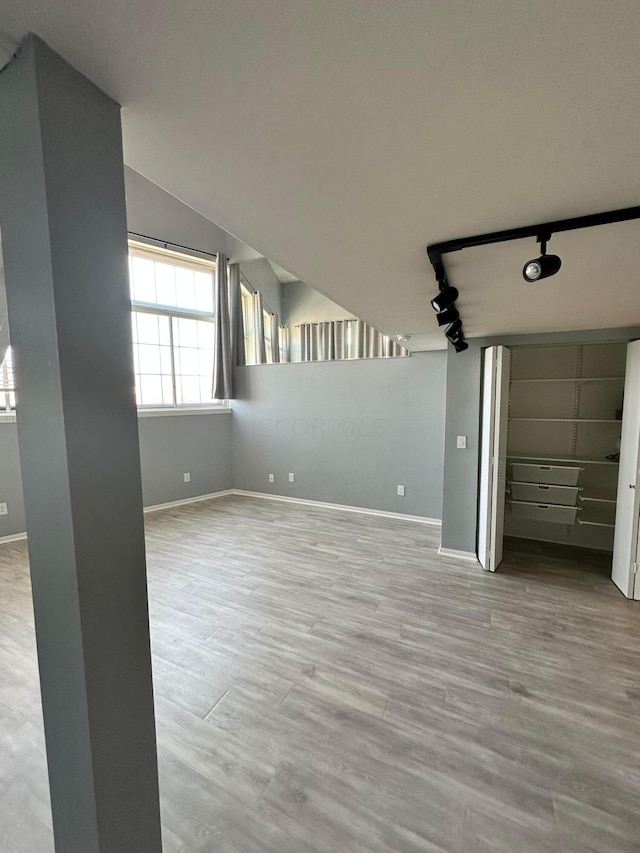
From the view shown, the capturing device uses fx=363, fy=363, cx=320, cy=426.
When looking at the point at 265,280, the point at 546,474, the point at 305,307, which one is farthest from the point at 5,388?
the point at 546,474

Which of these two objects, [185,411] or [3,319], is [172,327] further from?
[3,319]

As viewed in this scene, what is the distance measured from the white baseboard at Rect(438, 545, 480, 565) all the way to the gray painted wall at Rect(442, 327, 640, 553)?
0.03m

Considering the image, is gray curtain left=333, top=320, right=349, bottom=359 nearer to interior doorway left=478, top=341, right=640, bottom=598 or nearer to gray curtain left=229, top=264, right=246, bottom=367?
gray curtain left=229, top=264, right=246, bottom=367

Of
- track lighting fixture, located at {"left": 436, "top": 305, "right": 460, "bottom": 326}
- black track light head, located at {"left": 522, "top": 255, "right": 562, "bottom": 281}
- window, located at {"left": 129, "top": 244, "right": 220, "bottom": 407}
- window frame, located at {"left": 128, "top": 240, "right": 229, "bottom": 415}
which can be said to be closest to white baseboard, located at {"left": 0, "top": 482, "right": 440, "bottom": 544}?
window frame, located at {"left": 128, "top": 240, "right": 229, "bottom": 415}

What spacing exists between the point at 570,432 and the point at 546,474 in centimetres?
66

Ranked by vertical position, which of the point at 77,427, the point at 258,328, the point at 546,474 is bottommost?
the point at 546,474

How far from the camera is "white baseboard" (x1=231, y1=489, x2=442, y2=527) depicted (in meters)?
4.45

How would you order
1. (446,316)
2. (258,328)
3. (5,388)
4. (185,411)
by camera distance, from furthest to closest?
(258,328) → (185,411) → (5,388) → (446,316)

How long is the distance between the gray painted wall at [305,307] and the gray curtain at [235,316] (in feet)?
2.77

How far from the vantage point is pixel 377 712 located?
174cm

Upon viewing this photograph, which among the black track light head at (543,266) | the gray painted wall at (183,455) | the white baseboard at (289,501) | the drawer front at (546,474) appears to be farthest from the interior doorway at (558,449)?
the gray painted wall at (183,455)

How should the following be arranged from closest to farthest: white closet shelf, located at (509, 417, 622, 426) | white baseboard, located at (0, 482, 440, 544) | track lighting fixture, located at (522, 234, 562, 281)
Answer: track lighting fixture, located at (522, 234, 562, 281), white closet shelf, located at (509, 417, 622, 426), white baseboard, located at (0, 482, 440, 544)

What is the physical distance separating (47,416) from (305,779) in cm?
165

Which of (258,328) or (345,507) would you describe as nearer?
(345,507)
